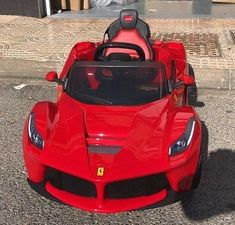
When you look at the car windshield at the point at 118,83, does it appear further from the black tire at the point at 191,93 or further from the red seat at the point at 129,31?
the black tire at the point at 191,93

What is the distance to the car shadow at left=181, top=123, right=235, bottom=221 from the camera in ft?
11.7

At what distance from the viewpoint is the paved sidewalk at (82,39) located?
22.0ft

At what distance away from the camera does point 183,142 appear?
3.38 meters

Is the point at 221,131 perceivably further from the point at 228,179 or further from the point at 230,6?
the point at 230,6

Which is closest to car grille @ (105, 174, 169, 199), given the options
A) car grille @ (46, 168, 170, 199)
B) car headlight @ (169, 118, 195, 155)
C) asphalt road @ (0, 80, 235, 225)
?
car grille @ (46, 168, 170, 199)

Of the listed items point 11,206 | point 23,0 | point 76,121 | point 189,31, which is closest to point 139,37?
point 76,121

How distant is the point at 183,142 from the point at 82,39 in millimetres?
5361

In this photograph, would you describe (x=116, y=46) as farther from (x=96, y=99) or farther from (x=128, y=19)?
(x=128, y=19)

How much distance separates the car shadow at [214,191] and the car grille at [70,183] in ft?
2.85

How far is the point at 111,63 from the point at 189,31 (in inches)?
201

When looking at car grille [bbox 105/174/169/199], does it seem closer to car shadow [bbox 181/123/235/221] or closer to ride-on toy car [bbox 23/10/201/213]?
ride-on toy car [bbox 23/10/201/213]

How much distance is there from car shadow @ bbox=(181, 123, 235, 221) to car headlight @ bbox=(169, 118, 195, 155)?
571mm

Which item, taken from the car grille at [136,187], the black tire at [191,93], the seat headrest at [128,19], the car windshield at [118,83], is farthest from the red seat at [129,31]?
the car grille at [136,187]

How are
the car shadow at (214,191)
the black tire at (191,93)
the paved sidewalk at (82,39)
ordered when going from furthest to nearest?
the paved sidewalk at (82,39), the black tire at (191,93), the car shadow at (214,191)
